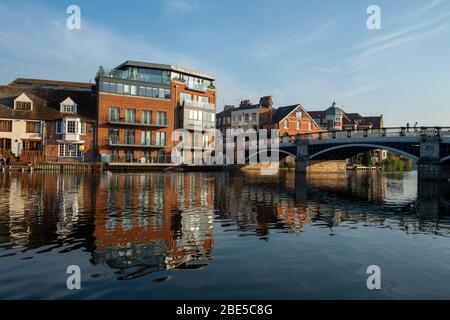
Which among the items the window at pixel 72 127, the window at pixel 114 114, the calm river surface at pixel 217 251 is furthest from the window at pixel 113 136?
the calm river surface at pixel 217 251

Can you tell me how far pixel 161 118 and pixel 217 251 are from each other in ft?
183

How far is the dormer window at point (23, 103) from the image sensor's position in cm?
5625

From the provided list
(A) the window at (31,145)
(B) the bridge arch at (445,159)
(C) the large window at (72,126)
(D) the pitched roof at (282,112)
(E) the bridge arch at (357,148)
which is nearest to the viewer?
(B) the bridge arch at (445,159)

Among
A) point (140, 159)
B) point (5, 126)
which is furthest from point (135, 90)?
point (5, 126)

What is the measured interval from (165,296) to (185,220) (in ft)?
26.8

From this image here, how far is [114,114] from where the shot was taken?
60250 millimetres

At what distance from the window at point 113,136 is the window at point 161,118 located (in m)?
7.37

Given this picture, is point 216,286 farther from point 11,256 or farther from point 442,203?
point 442,203

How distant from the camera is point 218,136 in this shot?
78000 mm

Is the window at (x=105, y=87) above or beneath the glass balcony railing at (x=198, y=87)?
beneath

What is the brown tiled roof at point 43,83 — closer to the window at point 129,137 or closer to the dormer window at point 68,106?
the dormer window at point 68,106

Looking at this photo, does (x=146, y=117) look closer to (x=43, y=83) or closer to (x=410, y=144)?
(x=43, y=83)

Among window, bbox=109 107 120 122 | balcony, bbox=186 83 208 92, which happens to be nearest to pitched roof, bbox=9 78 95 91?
window, bbox=109 107 120 122

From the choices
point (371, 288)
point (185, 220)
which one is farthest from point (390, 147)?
point (371, 288)
